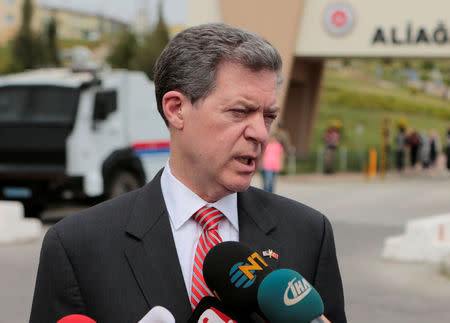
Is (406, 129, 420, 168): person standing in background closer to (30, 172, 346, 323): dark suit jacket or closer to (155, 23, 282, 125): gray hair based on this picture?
(30, 172, 346, 323): dark suit jacket

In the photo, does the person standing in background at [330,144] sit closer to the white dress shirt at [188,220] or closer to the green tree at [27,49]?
the white dress shirt at [188,220]

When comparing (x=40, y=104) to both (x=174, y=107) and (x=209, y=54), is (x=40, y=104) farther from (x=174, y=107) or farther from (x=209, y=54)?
(x=209, y=54)

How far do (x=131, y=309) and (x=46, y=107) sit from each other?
12.9m

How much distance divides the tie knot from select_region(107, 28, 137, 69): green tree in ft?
230

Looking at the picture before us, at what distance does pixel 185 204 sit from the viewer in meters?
2.40

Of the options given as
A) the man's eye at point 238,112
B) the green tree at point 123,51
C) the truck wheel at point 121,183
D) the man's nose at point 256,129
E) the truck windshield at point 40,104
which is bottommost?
the green tree at point 123,51

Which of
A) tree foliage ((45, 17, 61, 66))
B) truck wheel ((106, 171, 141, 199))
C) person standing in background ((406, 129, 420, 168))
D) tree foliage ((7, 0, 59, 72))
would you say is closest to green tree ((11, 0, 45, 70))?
tree foliage ((7, 0, 59, 72))

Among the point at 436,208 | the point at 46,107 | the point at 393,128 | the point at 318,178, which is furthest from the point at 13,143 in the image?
the point at 393,128

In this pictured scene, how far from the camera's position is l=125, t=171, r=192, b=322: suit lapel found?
7.36 ft

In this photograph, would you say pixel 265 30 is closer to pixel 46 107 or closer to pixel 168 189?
pixel 46 107

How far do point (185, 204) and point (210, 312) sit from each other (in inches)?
16.8

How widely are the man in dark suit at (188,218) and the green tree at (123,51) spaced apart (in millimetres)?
70159

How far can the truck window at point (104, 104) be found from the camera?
14852 mm

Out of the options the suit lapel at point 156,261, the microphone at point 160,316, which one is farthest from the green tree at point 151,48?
the microphone at point 160,316
